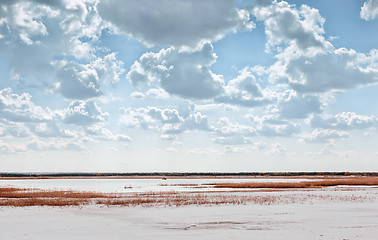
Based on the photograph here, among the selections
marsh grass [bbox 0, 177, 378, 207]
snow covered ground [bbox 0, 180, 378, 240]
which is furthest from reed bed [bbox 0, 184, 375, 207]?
snow covered ground [bbox 0, 180, 378, 240]

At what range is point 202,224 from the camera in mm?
23297

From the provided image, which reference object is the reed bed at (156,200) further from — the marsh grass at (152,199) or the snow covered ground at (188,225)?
the snow covered ground at (188,225)

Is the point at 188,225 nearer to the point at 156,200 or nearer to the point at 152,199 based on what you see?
the point at 156,200

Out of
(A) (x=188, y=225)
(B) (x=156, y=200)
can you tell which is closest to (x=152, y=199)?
(B) (x=156, y=200)

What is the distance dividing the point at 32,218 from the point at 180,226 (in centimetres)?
1166

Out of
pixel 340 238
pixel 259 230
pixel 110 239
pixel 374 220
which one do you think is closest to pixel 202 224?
pixel 259 230

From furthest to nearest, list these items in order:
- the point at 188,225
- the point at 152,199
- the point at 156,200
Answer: the point at 152,199 → the point at 156,200 → the point at 188,225

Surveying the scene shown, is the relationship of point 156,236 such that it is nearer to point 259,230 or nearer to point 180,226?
point 180,226

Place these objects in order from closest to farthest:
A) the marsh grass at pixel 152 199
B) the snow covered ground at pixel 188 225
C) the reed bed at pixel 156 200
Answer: the snow covered ground at pixel 188 225 → the reed bed at pixel 156 200 → the marsh grass at pixel 152 199

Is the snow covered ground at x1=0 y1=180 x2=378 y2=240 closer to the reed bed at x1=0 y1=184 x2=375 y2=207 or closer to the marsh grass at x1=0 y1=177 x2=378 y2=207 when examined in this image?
the reed bed at x1=0 y1=184 x2=375 y2=207

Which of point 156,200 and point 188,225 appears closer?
point 188,225

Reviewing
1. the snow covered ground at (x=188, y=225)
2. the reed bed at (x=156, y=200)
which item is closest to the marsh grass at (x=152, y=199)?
the reed bed at (x=156, y=200)

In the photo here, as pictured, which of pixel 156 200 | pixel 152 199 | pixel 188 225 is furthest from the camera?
pixel 152 199

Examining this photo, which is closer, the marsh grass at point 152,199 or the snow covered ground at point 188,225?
the snow covered ground at point 188,225
